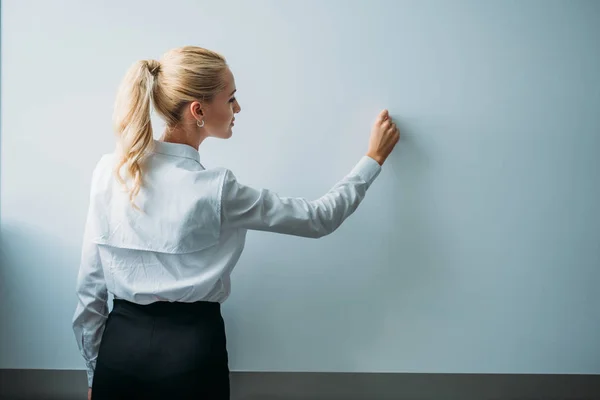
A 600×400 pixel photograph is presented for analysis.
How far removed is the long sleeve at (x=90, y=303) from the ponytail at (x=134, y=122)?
0.69 ft

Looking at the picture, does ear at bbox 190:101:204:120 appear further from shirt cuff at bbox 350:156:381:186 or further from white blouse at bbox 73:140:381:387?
shirt cuff at bbox 350:156:381:186

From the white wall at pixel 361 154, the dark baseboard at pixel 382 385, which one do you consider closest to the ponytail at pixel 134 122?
the white wall at pixel 361 154

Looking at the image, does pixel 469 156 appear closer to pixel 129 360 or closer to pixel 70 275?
pixel 129 360

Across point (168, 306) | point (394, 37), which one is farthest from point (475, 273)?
point (168, 306)

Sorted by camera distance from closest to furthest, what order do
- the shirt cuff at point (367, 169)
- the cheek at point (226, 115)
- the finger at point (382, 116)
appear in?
the cheek at point (226, 115)
the shirt cuff at point (367, 169)
the finger at point (382, 116)

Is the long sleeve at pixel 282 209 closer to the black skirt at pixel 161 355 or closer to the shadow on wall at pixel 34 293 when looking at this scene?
the black skirt at pixel 161 355

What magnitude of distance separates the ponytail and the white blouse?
0.08 feet

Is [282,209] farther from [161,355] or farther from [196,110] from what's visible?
[161,355]

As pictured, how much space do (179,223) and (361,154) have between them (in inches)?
21.8

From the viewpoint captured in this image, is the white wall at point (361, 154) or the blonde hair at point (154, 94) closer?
the blonde hair at point (154, 94)

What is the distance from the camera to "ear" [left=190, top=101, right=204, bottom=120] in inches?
40.8

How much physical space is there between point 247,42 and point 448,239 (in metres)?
0.71

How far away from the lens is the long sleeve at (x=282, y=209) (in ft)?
3.31

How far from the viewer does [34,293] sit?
4.60ft
